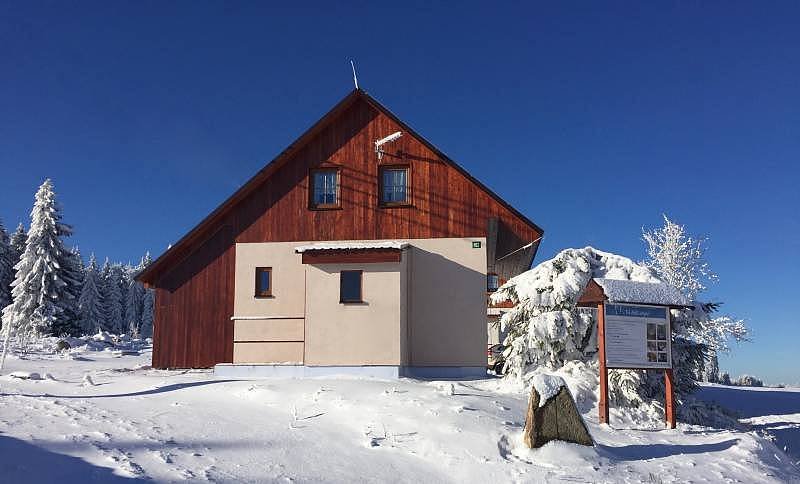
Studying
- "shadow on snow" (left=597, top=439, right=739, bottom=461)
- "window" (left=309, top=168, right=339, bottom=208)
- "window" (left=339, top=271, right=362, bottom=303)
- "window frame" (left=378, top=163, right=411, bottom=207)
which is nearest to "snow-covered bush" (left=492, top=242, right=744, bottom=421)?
"shadow on snow" (left=597, top=439, right=739, bottom=461)

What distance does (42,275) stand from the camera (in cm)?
4147

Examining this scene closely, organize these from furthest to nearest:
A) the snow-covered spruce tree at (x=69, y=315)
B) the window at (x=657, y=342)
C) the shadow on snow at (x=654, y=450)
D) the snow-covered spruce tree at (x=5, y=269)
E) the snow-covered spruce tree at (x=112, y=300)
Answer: the snow-covered spruce tree at (x=112, y=300)
the snow-covered spruce tree at (x=5, y=269)
the snow-covered spruce tree at (x=69, y=315)
the window at (x=657, y=342)
the shadow on snow at (x=654, y=450)

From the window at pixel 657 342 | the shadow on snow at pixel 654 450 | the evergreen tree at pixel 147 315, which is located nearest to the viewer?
the shadow on snow at pixel 654 450

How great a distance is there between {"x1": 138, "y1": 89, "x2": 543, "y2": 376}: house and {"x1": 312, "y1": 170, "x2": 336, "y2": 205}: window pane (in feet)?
0.10

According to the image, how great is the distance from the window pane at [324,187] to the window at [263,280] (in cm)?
258

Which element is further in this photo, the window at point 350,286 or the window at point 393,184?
the window at point 393,184

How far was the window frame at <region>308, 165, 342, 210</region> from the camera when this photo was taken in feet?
60.0

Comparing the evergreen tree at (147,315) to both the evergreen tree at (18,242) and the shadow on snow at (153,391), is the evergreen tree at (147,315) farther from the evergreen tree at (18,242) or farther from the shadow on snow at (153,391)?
the shadow on snow at (153,391)

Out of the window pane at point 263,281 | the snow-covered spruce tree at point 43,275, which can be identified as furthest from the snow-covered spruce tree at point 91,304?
the window pane at point 263,281

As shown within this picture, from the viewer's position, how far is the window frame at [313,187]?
18281mm

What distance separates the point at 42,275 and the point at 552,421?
4204cm

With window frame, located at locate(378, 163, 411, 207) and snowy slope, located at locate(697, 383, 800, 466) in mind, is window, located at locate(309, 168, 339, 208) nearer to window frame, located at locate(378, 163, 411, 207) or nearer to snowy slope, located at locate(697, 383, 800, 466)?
window frame, located at locate(378, 163, 411, 207)

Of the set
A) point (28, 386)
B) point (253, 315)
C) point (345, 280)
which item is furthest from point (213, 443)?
point (253, 315)

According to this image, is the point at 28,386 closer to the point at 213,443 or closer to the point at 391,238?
the point at 213,443
